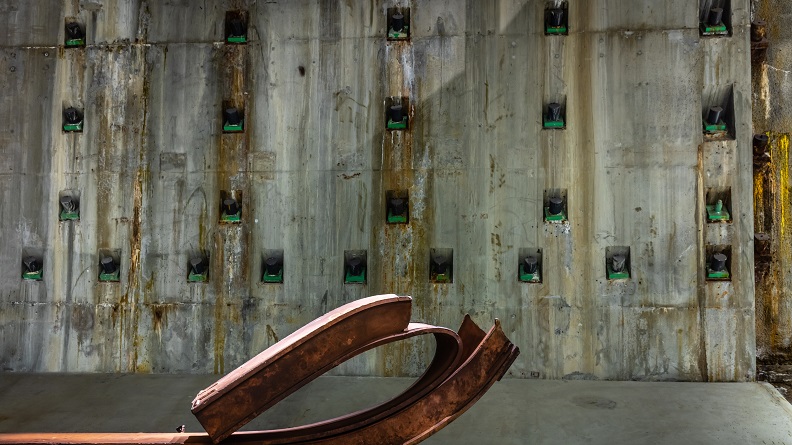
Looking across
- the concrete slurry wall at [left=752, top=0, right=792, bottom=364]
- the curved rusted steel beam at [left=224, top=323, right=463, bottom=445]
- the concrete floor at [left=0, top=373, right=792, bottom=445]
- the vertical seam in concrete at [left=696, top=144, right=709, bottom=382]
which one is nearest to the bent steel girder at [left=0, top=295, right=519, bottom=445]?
the curved rusted steel beam at [left=224, top=323, right=463, bottom=445]

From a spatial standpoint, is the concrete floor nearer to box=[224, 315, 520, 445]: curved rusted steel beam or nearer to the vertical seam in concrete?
the vertical seam in concrete

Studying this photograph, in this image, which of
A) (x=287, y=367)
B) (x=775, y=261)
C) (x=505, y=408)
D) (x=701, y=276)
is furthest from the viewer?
(x=775, y=261)

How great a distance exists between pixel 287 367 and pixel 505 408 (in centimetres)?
394

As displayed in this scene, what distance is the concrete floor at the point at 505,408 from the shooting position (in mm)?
6285

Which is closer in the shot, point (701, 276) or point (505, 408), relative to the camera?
point (505, 408)

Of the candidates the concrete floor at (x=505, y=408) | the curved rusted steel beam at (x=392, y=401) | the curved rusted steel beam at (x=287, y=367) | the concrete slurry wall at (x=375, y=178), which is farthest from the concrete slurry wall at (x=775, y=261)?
the curved rusted steel beam at (x=287, y=367)

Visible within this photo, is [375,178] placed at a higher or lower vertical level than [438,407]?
higher

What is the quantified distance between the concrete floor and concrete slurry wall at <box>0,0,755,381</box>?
379mm

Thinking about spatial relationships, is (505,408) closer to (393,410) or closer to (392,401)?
(392,401)

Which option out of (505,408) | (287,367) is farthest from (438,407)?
(505,408)

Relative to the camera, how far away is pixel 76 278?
28.1 feet

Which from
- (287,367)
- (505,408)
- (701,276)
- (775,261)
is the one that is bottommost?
(505,408)

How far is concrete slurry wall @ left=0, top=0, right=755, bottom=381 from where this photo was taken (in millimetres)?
8016

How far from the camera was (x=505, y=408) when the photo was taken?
6.98 meters
